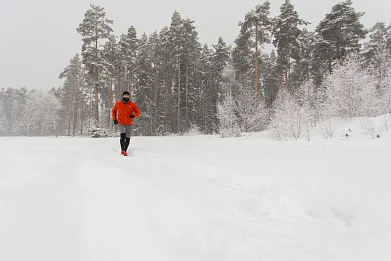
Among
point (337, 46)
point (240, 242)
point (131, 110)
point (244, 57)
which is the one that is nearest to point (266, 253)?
point (240, 242)

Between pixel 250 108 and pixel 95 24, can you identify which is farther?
pixel 95 24

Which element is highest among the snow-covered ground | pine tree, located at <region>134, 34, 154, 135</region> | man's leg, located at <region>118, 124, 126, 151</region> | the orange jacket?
pine tree, located at <region>134, 34, 154, 135</region>

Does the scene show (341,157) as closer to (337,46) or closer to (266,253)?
(266,253)

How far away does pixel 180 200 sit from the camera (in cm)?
282

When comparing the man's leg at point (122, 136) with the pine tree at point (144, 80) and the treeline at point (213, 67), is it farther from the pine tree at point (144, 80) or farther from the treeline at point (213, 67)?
the pine tree at point (144, 80)

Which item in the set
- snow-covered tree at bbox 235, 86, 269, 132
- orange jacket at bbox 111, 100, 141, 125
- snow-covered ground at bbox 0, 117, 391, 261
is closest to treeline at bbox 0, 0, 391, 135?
snow-covered tree at bbox 235, 86, 269, 132

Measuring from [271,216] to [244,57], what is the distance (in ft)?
70.5

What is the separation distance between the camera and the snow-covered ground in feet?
6.38

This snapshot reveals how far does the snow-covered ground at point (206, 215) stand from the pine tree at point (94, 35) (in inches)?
844

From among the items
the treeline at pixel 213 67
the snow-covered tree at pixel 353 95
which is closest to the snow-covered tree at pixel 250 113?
the treeline at pixel 213 67

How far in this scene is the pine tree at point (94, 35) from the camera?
22609 mm

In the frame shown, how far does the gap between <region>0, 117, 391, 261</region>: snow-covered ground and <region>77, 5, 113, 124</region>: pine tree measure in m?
21.4

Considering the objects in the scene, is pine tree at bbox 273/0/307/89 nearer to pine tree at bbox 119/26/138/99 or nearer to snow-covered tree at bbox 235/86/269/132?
snow-covered tree at bbox 235/86/269/132

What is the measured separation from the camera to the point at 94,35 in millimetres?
23094
